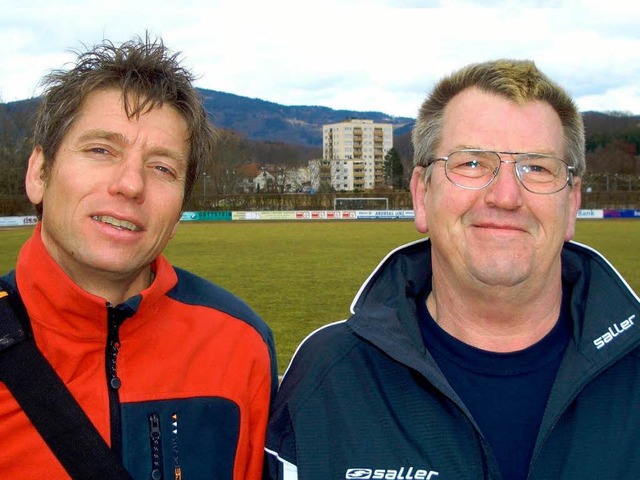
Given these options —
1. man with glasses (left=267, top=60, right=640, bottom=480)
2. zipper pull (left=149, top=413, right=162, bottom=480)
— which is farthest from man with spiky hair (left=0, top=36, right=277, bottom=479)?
man with glasses (left=267, top=60, right=640, bottom=480)

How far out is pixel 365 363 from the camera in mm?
2508

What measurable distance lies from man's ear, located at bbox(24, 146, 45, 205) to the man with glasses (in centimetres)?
119

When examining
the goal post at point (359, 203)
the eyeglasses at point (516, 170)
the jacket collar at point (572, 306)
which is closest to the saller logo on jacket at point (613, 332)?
the jacket collar at point (572, 306)

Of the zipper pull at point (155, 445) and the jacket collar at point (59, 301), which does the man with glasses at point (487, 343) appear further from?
the jacket collar at point (59, 301)

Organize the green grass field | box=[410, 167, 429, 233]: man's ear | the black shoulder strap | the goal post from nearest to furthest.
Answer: the black shoulder strap
box=[410, 167, 429, 233]: man's ear
the green grass field
the goal post

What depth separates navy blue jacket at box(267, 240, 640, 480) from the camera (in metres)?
2.24

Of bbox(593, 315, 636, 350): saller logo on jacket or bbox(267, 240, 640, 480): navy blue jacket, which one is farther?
bbox(593, 315, 636, 350): saller logo on jacket

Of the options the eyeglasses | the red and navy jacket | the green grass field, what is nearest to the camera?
the red and navy jacket

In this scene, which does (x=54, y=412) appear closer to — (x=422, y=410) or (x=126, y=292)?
(x=126, y=292)

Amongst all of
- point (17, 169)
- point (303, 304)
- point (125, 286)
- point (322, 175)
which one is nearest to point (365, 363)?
point (125, 286)

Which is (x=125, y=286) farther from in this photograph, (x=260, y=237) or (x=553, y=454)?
(x=260, y=237)

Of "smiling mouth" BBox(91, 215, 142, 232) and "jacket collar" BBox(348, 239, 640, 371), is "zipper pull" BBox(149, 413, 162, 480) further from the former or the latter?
"jacket collar" BBox(348, 239, 640, 371)

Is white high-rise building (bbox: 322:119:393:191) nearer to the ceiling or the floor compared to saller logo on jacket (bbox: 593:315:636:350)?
nearer to the ceiling

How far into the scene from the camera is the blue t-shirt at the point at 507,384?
2.36 m
